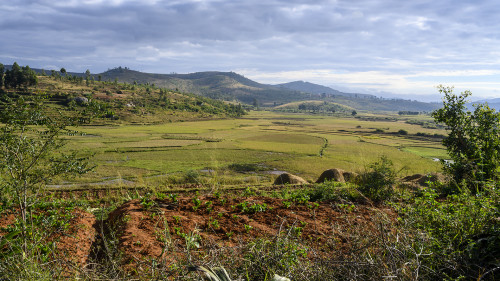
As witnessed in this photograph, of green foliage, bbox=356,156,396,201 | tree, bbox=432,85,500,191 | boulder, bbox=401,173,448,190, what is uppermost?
tree, bbox=432,85,500,191

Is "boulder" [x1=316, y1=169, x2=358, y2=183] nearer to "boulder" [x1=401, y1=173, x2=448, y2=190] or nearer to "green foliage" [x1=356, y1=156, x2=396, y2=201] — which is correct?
"boulder" [x1=401, y1=173, x2=448, y2=190]

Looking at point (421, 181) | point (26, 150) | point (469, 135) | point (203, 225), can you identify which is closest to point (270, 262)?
point (203, 225)

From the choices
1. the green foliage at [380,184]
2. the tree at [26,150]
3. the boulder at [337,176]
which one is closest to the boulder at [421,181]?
the green foliage at [380,184]

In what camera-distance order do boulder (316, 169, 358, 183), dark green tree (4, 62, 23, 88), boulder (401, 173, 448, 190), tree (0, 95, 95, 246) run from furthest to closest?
dark green tree (4, 62, 23, 88) → boulder (316, 169, 358, 183) → boulder (401, 173, 448, 190) → tree (0, 95, 95, 246)

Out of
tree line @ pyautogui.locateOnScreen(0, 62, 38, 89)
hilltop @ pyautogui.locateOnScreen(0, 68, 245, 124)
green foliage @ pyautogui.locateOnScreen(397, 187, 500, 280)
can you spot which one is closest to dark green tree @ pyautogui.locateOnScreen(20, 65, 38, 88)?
tree line @ pyautogui.locateOnScreen(0, 62, 38, 89)

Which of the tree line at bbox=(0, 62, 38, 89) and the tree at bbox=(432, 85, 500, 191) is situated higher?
the tree line at bbox=(0, 62, 38, 89)

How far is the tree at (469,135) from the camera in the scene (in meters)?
9.41

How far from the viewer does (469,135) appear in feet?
35.4

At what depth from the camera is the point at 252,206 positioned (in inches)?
302

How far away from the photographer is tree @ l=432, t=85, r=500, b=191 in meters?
9.41

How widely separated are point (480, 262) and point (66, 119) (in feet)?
22.9

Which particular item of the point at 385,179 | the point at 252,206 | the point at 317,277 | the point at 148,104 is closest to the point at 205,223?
the point at 252,206

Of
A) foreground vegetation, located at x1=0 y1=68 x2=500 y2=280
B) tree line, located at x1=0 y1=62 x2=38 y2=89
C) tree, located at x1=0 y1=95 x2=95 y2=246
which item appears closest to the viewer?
foreground vegetation, located at x1=0 y1=68 x2=500 y2=280

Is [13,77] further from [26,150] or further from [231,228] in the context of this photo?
[231,228]
